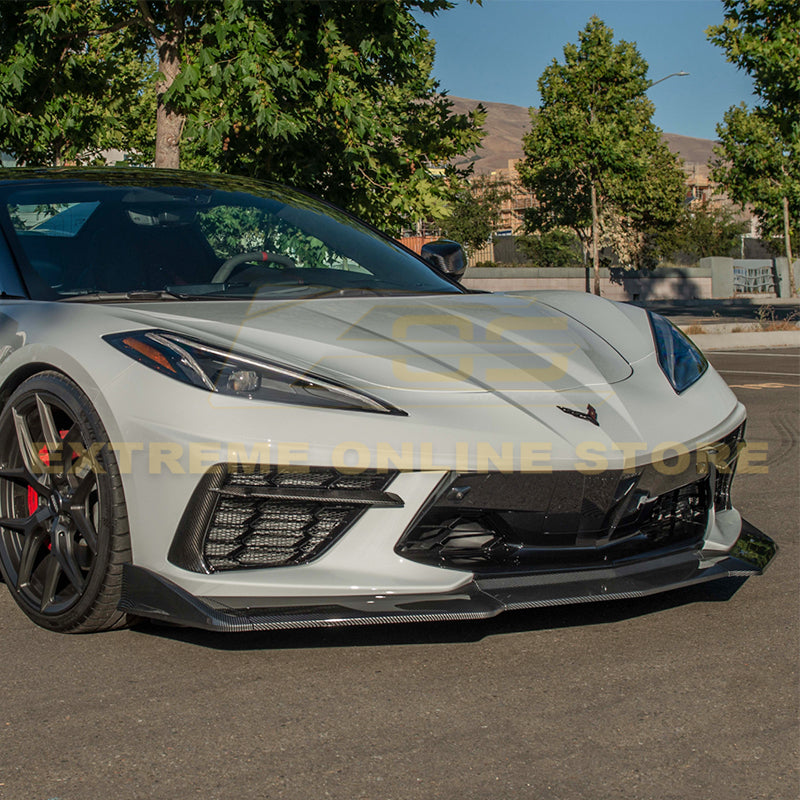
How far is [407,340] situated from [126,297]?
2.90 ft

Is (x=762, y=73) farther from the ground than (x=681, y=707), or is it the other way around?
(x=762, y=73)

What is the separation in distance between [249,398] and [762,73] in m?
18.5

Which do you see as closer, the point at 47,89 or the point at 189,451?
the point at 189,451

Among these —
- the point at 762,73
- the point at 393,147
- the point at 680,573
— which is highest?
the point at 762,73

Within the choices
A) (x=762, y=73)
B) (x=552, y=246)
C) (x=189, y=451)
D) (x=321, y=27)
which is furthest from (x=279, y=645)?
(x=552, y=246)

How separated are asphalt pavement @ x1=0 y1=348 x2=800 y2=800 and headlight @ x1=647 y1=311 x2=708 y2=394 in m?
0.67

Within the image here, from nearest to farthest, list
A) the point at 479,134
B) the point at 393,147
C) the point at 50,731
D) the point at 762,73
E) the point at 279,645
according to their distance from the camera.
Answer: the point at 50,731, the point at 279,645, the point at 393,147, the point at 479,134, the point at 762,73

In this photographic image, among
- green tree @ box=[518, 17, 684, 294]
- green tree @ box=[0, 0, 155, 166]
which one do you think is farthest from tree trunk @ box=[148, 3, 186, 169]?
green tree @ box=[518, 17, 684, 294]

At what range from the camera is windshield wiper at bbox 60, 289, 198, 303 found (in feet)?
10.5

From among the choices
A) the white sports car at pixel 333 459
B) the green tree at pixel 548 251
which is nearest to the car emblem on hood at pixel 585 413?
the white sports car at pixel 333 459

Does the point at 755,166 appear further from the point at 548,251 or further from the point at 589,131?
the point at 548,251

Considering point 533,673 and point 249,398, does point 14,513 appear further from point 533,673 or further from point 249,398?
point 533,673

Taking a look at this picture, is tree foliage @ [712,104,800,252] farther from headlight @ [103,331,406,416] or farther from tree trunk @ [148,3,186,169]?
headlight @ [103,331,406,416]

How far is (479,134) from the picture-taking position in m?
11.4
